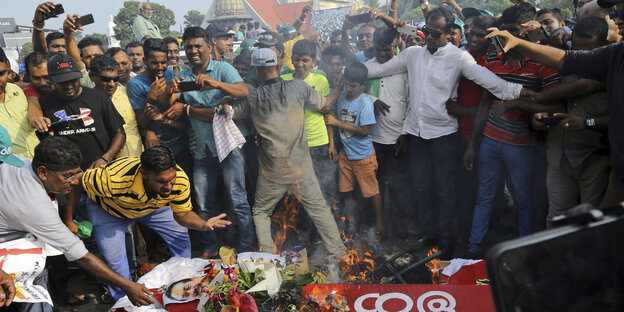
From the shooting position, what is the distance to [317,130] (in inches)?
191

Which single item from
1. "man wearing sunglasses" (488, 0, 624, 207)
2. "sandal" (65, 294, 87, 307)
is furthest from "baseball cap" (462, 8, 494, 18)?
"sandal" (65, 294, 87, 307)

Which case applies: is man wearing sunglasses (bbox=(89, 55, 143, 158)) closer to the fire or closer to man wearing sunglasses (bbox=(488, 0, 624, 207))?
the fire

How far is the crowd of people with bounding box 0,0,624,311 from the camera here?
12.1 ft

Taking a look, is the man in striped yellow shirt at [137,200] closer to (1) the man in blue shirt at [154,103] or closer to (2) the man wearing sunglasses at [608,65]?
(1) the man in blue shirt at [154,103]

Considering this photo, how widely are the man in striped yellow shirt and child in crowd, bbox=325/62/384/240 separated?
1717mm

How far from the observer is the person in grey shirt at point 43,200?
310 cm

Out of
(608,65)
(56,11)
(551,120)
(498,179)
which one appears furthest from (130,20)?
(608,65)

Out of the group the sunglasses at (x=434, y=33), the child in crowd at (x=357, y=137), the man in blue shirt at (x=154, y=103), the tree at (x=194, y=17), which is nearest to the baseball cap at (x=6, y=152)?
the man in blue shirt at (x=154, y=103)

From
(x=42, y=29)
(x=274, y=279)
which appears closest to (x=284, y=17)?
(x=42, y=29)

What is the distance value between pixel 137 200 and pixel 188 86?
1.27m

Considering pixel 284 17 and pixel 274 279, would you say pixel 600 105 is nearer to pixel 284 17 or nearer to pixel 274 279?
pixel 274 279

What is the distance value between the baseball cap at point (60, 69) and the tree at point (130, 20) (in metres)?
14.2

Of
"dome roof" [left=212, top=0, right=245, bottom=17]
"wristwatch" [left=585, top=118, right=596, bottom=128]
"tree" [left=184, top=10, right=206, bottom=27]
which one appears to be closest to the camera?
"wristwatch" [left=585, top=118, right=596, bottom=128]

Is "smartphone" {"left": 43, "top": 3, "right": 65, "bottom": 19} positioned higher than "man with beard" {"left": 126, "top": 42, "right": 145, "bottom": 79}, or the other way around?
"smartphone" {"left": 43, "top": 3, "right": 65, "bottom": 19}
